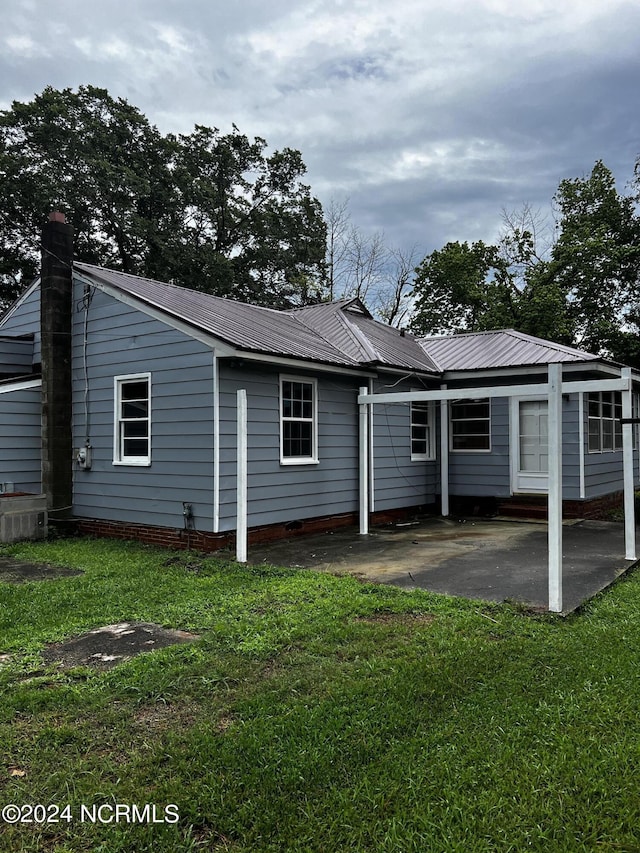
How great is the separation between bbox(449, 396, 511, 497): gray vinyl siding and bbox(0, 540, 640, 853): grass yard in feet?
23.4

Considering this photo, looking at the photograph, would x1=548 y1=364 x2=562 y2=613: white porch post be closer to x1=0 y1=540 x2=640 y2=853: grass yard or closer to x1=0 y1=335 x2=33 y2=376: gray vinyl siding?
x1=0 y1=540 x2=640 y2=853: grass yard

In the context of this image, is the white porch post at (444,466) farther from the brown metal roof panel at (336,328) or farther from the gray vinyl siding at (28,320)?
the gray vinyl siding at (28,320)

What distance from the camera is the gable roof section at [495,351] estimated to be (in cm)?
1211

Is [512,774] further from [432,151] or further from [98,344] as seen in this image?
[432,151]

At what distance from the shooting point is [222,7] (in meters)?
10.2

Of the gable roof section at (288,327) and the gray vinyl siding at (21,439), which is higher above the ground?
the gable roof section at (288,327)

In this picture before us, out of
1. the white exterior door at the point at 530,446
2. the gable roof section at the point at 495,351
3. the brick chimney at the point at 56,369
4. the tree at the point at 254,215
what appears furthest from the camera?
the tree at the point at 254,215

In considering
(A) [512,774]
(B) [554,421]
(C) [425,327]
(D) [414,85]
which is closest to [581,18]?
(D) [414,85]

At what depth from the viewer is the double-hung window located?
12.9 m

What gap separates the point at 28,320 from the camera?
39.4 feet

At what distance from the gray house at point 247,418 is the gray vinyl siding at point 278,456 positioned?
0.03 metres

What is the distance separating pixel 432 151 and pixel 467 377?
8.85 meters

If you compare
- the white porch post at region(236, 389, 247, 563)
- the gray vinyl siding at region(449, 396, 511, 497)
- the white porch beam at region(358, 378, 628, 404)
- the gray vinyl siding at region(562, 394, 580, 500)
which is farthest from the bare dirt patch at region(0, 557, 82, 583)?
the gray vinyl siding at region(562, 394, 580, 500)

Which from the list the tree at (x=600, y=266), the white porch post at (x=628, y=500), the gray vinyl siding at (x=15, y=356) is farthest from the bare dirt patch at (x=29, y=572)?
the tree at (x=600, y=266)
